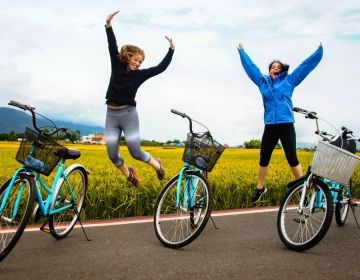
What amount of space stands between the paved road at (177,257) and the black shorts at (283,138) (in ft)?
3.74

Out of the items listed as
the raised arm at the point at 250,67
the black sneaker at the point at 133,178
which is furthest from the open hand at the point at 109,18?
the black sneaker at the point at 133,178

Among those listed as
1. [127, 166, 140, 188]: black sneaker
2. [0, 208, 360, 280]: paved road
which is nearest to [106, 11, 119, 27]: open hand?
[127, 166, 140, 188]: black sneaker

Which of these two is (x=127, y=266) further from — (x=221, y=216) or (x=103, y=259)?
(x=221, y=216)

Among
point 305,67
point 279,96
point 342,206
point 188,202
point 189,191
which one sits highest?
point 305,67

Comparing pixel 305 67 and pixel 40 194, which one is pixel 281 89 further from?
pixel 40 194

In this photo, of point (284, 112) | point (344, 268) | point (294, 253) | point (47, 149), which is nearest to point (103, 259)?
point (47, 149)

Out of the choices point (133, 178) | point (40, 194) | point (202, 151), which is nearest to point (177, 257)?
point (202, 151)

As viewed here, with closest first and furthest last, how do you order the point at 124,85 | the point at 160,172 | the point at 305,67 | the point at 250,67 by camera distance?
the point at 124,85 → the point at 305,67 → the point at 250,67 → the point at 160,172

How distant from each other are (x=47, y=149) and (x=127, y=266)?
1.37 meters

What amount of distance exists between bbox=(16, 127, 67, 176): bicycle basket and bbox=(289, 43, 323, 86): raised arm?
3368mm

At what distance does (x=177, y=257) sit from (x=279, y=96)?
281 cm

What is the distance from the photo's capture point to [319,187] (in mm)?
4719

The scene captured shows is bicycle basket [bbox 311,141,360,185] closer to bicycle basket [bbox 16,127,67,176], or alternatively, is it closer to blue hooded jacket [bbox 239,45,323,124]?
blue hooded jacket [bbox 239,45,323,124]

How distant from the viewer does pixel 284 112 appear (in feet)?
20.1
